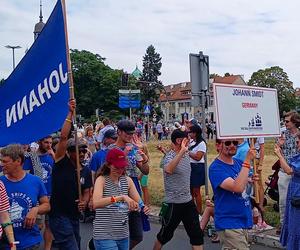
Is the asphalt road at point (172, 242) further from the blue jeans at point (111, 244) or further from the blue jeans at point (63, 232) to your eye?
the blue jeans at point (111, 244)

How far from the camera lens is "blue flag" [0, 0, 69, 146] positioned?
519cm

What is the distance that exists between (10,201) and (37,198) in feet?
0.86

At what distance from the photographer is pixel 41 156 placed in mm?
6930

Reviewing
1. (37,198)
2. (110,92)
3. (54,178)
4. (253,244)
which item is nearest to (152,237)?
(253,244)

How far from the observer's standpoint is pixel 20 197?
4270 mm

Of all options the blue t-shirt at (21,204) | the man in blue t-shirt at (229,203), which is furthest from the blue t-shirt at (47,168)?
the man in blue t-shirt at (229,203)

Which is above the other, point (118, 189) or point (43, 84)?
point (43, 84)

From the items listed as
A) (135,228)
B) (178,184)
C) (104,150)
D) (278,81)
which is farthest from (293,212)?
(278,81)

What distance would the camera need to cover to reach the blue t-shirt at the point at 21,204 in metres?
4.24

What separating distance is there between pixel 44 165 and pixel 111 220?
249 cm

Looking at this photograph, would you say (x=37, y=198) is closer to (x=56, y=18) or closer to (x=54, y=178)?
(x=54, y=178)

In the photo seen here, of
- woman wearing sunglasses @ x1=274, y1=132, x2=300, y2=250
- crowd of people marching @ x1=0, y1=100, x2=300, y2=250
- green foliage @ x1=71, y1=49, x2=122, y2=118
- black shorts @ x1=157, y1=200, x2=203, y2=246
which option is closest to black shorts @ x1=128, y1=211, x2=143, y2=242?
crowd of people marching @ x1=0, y1=100, x2=300, y2=250

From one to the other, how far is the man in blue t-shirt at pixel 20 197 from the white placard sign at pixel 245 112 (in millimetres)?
1757

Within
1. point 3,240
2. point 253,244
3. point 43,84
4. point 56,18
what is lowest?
point 253,244
